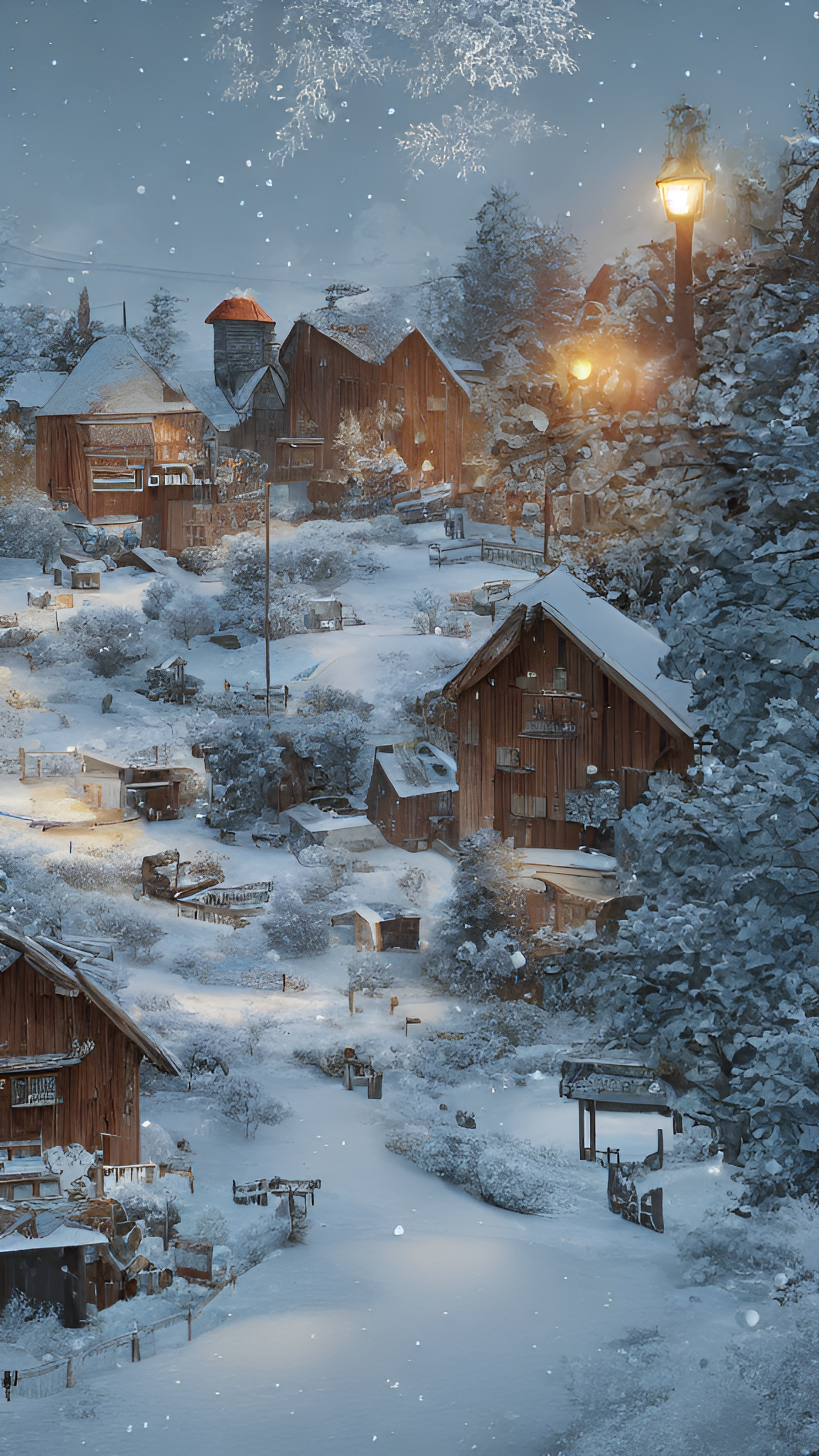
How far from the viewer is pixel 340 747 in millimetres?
10273

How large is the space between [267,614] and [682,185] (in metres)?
5.04

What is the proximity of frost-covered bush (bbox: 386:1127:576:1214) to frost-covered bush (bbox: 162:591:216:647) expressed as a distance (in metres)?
4.66

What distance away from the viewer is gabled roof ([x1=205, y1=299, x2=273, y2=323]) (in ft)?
36.4

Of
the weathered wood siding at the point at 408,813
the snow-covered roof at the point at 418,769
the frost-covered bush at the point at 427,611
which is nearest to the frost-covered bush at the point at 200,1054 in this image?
the weathered wood siding at the point at 408,813

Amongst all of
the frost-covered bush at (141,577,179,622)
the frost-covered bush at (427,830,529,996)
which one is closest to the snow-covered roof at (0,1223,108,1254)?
the frost-covered bush at (427,830,529,996)

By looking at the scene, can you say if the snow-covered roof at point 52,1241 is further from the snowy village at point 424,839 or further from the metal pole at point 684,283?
Result: the metal pole at point 684,283

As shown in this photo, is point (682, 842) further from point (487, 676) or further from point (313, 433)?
point (313, 433)

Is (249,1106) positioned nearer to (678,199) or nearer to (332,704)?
(332,704)

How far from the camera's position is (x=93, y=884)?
970 cm

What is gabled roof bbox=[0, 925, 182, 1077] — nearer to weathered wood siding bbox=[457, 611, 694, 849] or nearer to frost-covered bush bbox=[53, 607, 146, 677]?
weathered wood siding bbox=[457, 611, 694, 849]

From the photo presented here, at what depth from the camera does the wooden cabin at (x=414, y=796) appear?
32.1 ft

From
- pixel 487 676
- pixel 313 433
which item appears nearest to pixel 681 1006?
pixel 487 676

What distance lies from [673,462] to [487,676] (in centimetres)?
336

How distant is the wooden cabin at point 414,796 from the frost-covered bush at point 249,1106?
89.4 inches
